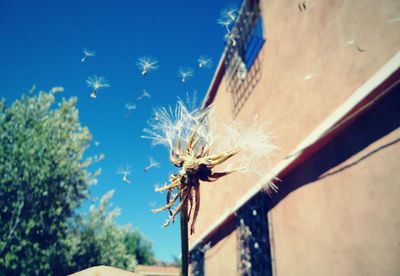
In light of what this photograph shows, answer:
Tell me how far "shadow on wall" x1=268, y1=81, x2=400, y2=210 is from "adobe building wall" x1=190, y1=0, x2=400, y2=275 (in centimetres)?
16

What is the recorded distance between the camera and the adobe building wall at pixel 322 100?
3.78 m

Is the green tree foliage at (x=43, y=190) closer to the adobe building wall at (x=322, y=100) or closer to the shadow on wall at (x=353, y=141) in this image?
the adobe building wall at (x=322, y=100)

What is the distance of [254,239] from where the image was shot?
23.5ft

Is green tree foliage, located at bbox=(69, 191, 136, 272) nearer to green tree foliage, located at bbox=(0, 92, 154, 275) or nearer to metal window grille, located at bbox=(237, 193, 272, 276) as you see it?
green tree foliage, located at bbox=(0, 92, 154, 275)

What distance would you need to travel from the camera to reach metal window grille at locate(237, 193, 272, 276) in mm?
6727

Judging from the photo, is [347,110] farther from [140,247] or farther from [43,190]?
[140,247]

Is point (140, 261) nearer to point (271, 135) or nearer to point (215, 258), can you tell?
point (215, 258)

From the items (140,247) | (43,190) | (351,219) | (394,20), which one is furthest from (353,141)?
(140,247)

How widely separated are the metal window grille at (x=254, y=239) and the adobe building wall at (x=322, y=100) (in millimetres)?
604

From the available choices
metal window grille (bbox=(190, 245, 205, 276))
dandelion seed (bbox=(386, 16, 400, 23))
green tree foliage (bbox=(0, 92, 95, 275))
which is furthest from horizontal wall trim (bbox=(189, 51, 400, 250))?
green tree foliage (bbox=(0, 92, 95, 275))

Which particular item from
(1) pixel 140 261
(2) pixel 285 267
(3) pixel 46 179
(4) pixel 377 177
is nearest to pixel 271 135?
(2) pixel 285 267

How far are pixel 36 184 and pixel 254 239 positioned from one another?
756 cm

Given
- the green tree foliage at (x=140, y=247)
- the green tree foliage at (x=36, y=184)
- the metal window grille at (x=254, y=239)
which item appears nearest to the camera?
the metal window grille at (x=254, y=239)

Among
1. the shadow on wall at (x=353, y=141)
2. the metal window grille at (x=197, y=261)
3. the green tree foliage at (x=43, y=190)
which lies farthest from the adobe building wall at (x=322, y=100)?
the green tree foliage at (x=43, y=190)
